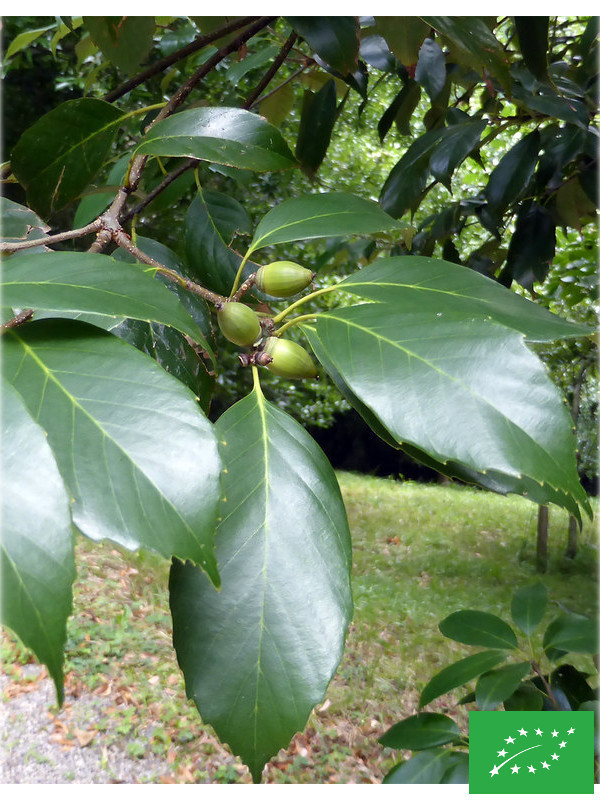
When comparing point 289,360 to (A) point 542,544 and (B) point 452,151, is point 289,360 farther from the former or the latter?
(A) point 542,544

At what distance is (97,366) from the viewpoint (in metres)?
0.26

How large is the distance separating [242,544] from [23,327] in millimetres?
125

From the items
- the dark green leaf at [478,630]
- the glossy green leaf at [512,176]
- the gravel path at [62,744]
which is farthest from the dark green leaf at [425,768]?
the gravel path at [62,744]

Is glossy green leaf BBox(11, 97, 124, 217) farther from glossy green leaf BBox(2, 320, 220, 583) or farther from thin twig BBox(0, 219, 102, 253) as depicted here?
glossy green leaf BBox(2, 320, 220, 583)

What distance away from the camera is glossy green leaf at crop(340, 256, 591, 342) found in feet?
0.90

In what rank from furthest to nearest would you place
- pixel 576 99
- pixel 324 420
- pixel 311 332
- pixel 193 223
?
pixel 324 420 < pixel 576 99 < pixel 193 223 < pixel 311 332

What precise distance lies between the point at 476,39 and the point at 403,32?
9cm

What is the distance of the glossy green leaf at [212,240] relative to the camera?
23.4 inches

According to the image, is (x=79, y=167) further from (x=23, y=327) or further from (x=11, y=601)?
(x=11, y=601)

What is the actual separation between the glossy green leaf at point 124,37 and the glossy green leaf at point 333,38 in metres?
0.21

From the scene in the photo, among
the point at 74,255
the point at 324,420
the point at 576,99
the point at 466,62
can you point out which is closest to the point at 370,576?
the point at 324,420

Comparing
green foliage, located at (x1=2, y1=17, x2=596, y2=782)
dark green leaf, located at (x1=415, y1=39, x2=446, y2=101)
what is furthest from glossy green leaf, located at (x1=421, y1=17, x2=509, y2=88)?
dark green leaf, located at (x1=415, y1=39, x2=446, y2=101)

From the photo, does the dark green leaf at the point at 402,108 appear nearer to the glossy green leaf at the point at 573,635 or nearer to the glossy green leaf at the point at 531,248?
the glossy green leaf at the point at 531,248

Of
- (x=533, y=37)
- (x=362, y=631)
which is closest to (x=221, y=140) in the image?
(x=533, y=37)
